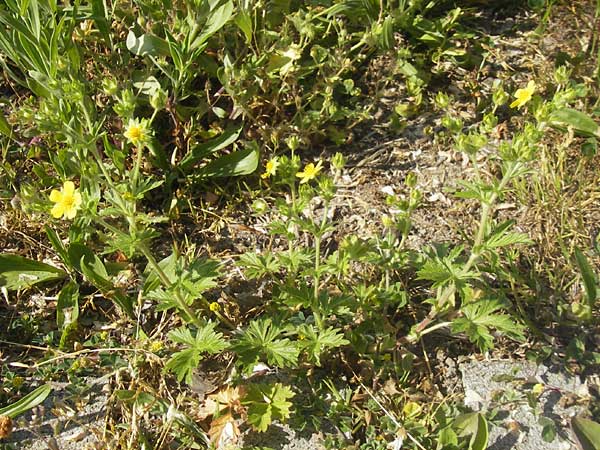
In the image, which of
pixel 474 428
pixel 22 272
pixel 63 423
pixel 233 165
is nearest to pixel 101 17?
pixel 233 165

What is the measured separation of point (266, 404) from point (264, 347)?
210 mm

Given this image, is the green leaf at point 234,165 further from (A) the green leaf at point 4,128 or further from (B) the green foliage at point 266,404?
(B) the green foliage at point 266,404

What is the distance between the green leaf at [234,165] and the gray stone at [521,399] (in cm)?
117

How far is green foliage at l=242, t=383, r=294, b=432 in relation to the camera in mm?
2109

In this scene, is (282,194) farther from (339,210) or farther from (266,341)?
(266,341)

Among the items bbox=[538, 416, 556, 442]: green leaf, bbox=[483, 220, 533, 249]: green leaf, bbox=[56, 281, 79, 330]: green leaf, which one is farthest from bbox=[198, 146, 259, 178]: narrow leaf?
bbox=[538, 416, 556, 442]: green leaf

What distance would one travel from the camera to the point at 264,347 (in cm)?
208

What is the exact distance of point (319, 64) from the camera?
291 centimetres

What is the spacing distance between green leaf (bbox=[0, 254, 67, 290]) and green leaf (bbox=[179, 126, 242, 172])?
681 mm

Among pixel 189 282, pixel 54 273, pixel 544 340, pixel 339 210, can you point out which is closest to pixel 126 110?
pixel 189 282

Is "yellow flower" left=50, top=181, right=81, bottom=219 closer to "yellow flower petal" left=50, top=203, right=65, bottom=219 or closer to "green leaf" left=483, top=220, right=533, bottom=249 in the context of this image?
"yellow flower petal" left=50, top=203, right=65, bottom=219

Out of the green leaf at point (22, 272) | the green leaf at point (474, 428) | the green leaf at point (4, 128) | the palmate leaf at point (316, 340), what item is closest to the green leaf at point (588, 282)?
the green leaf at point (474, 428)

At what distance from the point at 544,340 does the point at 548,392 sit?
0.64ft

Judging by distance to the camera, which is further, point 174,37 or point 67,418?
point 174,37
